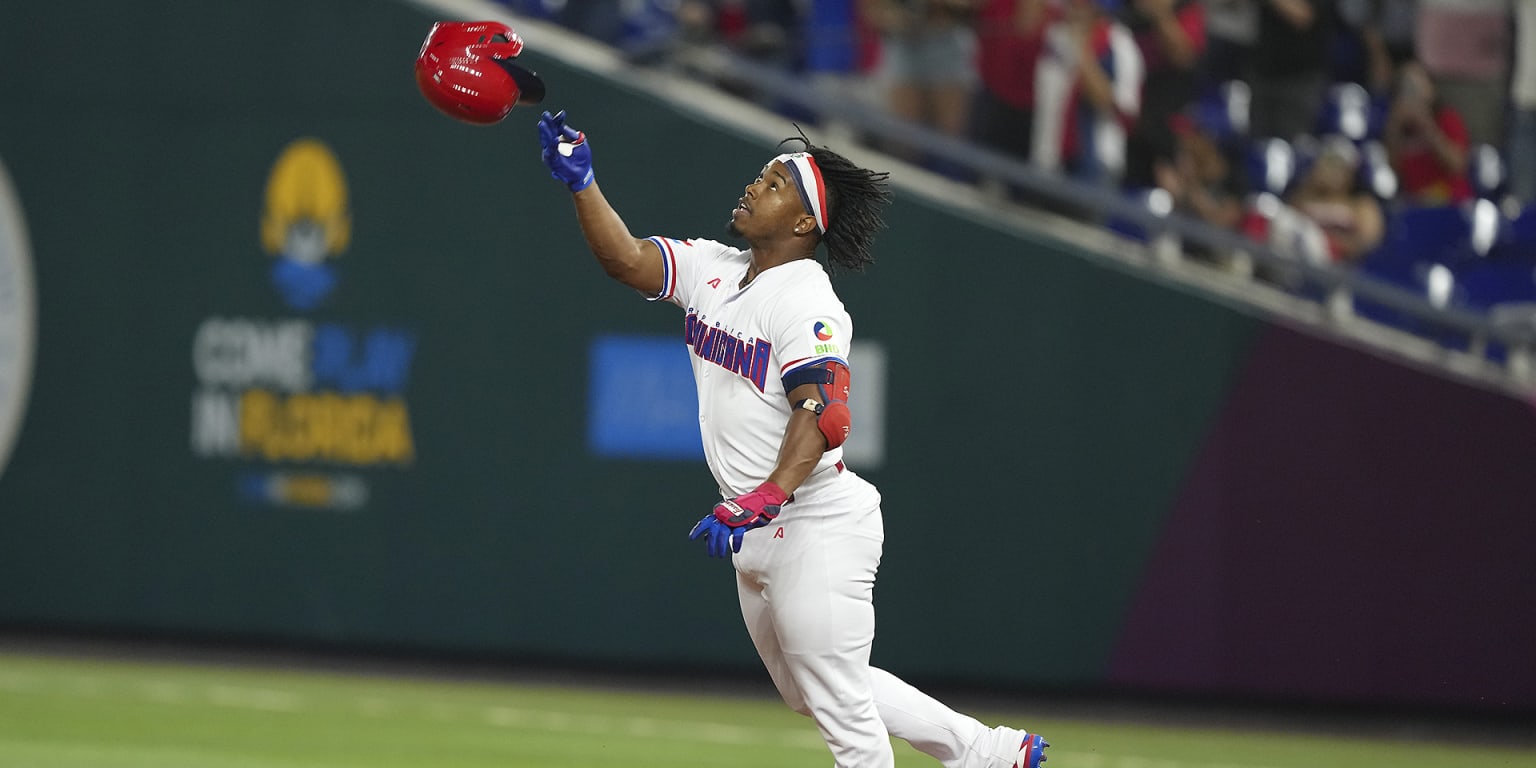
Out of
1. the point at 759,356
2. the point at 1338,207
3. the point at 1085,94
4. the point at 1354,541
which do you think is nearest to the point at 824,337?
the point at 759,356

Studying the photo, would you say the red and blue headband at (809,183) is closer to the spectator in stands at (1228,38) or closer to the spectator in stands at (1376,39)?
the spectator in stands at (1228,38)

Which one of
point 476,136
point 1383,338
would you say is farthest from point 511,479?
point 1383,338

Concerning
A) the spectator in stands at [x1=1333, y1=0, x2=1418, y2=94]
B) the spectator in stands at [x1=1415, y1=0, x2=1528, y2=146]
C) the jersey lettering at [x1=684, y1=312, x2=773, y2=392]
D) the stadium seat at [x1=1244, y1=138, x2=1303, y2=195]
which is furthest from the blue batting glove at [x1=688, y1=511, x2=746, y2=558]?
the spectator in stands at [x1=1333, y1=0, x2=1418, y2=94]

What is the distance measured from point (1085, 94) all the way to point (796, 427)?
5742 millimetres

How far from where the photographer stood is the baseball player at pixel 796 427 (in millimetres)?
5934

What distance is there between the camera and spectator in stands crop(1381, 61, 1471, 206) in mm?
12617

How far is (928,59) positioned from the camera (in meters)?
11.6

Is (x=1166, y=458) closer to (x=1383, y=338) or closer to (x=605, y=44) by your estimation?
(x=1383, y=338)

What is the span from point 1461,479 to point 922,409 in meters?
2.94

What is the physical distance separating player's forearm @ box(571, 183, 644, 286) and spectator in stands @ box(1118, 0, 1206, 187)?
221 inches

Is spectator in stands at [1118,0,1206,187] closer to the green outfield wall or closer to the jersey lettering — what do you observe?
the green outfield wall

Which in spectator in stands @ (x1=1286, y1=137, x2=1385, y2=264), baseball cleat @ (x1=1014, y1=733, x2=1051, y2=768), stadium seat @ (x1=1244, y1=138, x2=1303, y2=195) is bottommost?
baseball cleat @ (x1=1014, y1=733, x2=1051, y2=768)

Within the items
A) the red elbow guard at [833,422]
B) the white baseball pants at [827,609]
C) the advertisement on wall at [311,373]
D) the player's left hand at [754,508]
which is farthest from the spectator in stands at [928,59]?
the player's left hand at [754,508]

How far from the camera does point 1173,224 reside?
35.2 feet
